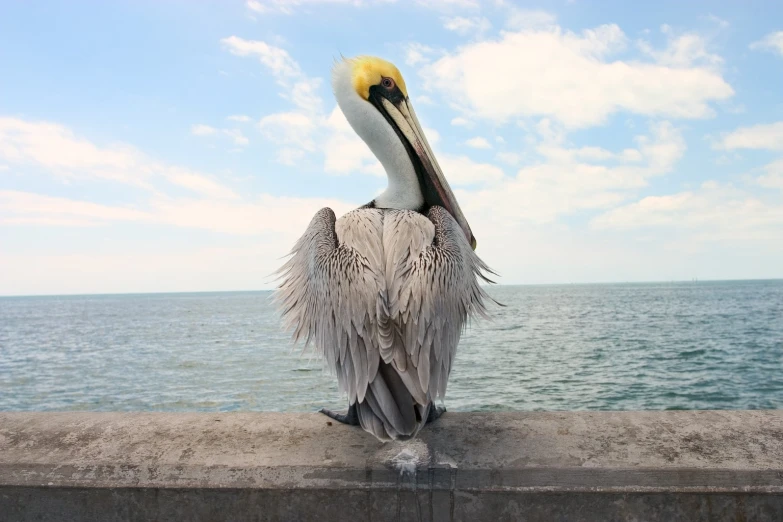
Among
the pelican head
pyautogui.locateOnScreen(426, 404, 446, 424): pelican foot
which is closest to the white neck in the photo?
the pelican head

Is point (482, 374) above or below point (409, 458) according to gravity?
below

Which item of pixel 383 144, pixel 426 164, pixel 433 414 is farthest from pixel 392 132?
pixel 433 414

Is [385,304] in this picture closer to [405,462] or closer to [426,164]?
[405,462]

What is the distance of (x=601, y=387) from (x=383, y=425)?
13.1 m

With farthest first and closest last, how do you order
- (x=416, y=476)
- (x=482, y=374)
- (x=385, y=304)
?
1. (x=482, y=374)
2. (x=385, y=304)
3. (x=416, y=476)

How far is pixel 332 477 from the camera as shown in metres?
2.31

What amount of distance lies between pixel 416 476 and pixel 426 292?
762 millimetres

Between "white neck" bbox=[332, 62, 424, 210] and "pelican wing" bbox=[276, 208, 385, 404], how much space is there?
0.55m

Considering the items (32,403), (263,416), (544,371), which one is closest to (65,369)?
(32,403)

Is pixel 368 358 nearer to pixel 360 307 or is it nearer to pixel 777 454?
pixel 360 307

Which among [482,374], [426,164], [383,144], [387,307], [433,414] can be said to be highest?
[383,144]

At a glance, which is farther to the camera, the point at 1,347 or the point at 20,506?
the point at 1,347

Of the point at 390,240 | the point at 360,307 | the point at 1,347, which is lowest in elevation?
the point at 1,347

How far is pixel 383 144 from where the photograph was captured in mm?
3760
